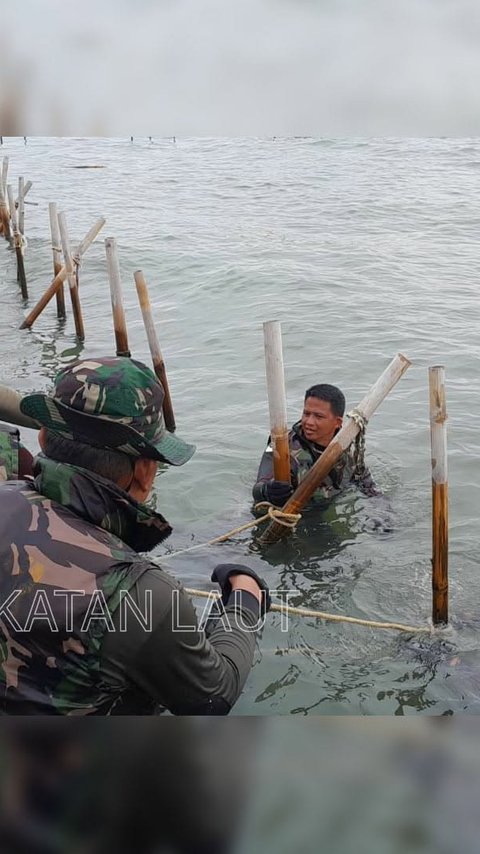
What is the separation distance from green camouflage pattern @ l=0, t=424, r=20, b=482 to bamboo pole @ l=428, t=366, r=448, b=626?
252cm

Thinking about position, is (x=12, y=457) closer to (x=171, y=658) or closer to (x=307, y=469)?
(x=171, y=658)

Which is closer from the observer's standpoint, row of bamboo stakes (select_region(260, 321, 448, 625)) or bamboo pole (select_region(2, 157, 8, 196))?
row of bamboo stakes (select_region(260, 321, 448, 625))

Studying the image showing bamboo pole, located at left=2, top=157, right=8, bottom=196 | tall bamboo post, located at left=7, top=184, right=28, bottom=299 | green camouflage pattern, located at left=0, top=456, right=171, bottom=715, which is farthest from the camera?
bamboo pole, located at left=2, top=157, right=8, bottom=196

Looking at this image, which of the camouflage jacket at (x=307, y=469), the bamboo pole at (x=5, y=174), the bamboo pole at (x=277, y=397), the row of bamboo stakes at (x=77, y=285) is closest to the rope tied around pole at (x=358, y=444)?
the camouflage jacket at (x=307, y=469)

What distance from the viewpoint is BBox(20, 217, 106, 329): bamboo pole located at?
39.3 feet

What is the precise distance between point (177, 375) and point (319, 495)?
16.8ft

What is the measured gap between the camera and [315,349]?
1277 cm

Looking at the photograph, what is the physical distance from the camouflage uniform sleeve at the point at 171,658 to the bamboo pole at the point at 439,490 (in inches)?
102

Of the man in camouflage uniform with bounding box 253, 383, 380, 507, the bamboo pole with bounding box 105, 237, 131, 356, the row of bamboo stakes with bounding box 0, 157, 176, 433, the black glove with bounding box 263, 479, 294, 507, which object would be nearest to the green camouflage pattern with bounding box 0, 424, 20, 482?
the black glove with bounding box 263, 479, 294, 507

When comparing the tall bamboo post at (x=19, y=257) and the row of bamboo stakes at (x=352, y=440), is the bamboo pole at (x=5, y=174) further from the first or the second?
the row of bamboo stakes at (x=352, y=440)

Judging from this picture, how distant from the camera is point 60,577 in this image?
6.68 ft

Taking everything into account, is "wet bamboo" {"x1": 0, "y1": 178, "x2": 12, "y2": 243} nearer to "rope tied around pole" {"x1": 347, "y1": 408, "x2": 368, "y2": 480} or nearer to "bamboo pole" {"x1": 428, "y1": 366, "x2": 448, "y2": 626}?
"rope tied around pole" {"x1": 347, "y1": 408, "x2": 368, "y2": 480}

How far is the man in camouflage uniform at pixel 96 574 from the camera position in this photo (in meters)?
2.04

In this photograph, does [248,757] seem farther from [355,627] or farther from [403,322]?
[403,322]
